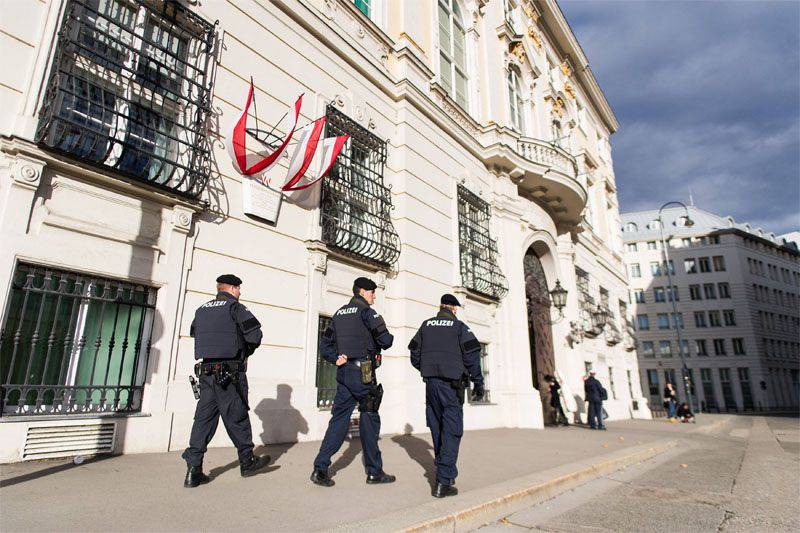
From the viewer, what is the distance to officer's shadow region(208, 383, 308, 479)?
6516 mm

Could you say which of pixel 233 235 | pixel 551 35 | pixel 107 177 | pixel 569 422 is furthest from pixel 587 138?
pixel 107 177

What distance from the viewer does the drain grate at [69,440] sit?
4.54 m

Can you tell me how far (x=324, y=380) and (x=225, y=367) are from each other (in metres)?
3.92

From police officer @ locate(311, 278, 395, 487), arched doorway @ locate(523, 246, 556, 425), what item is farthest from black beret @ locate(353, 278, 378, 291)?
arched doorway @ locate(523, 246, 556, 425)

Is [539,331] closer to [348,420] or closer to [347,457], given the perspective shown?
[347,457]

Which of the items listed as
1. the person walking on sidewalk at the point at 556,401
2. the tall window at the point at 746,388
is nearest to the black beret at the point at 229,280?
the person walking on sidewalk at the point at 556,401

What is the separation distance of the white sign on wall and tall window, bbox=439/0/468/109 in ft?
23.9

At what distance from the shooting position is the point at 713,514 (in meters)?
4.30

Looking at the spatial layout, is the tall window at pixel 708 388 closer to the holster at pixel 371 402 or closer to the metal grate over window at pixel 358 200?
the metal grate over window at pixel 358 200

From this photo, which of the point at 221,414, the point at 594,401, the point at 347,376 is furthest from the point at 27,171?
the point at 594,401

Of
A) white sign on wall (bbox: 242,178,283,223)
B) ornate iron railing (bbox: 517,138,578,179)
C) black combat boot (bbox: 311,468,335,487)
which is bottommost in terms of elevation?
black combat boot (bbox: 311,468,335,487)

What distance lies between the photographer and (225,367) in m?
4.18

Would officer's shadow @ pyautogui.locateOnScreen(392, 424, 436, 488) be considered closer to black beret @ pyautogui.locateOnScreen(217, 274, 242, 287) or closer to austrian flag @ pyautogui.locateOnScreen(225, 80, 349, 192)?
black beret @ pyautogui.locateOnScreen(217, 274, 242, 287)

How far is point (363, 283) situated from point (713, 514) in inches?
156
